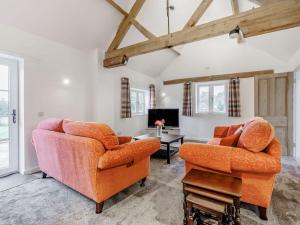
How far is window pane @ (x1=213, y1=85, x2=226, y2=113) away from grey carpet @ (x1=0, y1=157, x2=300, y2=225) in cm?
329

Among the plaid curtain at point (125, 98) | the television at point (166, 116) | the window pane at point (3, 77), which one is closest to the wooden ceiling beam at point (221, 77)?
the television at point (166, 116)

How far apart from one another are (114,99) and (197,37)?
9.52 ft

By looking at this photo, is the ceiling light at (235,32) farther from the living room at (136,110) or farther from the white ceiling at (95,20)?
the white ceiling at (95,20)

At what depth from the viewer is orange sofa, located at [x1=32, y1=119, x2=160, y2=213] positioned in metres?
1.86

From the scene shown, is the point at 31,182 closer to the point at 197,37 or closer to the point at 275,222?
the point at 275,222

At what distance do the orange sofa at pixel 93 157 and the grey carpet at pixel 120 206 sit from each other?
17 cm

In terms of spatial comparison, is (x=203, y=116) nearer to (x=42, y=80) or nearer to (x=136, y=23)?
(x=136, y=23)

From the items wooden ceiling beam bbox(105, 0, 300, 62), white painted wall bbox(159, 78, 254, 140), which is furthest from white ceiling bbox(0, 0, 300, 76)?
wooden ceiling beam bbox(105, 0, 300, 62)

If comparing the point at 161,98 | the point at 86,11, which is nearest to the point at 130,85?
the point at 161,98

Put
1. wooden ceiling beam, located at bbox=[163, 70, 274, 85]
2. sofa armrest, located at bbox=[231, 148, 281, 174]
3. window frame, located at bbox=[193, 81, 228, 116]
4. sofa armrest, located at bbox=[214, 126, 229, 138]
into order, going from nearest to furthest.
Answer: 1. sofa armrest, located at bbox=[231, 148, 281, 174]
2. sofa armrest, located at bbox=[214, 126, 229, 138]
3. wooden ceiling beam, located at bbox=[163, 70, 274, 85]
4. window frame, located at bbox=[193, 81, 228, 116]

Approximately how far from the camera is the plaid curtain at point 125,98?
17.4 ft

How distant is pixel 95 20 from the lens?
3.79m

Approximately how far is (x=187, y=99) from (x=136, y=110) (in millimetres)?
1880

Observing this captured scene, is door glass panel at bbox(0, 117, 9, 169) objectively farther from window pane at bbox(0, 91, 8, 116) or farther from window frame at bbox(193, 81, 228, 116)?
window frame at bbox(193, 81, 228, 116)
